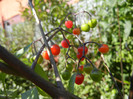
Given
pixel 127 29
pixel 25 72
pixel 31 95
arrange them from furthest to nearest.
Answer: pixel 127 29 → pixel 31 95 → pixel 25 72

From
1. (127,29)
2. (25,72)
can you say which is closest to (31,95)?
(25,72)

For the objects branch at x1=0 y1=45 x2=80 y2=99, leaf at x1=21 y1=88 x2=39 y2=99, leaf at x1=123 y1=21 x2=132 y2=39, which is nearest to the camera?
branch at x1=0 y1=45 x2=80 y2=99

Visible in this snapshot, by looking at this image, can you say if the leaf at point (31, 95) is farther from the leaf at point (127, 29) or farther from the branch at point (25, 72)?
the leaf at point (127, 29)

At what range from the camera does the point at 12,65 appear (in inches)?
7.2

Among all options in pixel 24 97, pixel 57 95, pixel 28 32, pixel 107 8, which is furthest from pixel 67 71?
pixel 28 32

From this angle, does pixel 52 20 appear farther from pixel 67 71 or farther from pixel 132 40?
pixel 67 71

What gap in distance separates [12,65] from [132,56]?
1.57m

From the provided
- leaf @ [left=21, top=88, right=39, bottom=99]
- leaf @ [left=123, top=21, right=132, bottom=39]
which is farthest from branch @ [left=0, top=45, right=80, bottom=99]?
leaf @ [left=123, top=21, right=132, bottom=39]

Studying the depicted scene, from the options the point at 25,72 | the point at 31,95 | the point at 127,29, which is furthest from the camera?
the point at 127,29

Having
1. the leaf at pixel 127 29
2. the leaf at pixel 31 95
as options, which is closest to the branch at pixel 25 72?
the leaf at pixel 31 95

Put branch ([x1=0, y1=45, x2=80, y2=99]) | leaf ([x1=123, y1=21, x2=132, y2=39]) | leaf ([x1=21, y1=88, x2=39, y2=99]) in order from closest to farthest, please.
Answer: branch ([x1=0, y1=45, x2=80, y2=99]) → leaf ([x1=21, y1=88, x2=39, y2=99]) → leaf ([x1=123, y1=21, x2=132, y2=39])

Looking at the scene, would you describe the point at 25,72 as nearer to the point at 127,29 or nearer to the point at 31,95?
the point at 31,95

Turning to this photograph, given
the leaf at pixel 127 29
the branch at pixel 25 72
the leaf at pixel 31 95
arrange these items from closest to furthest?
the branch at pixel 25 72
the leaf at pixel 31 95
the leaf at pixel 127 29

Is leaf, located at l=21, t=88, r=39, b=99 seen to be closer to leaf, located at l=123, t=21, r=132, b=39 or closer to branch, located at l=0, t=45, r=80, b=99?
branch, located at l=0, t=45, r=80, b=99
